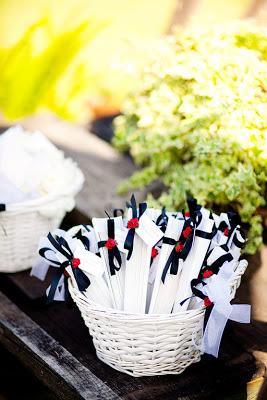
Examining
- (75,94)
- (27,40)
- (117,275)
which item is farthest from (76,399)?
(75,94)

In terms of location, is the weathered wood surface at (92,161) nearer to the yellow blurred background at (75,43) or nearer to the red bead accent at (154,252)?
the yellow blurred background at (75,43)

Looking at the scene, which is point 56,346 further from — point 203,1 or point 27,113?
point 203,1

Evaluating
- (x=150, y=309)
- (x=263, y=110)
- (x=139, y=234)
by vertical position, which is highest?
(x=263, y=110)

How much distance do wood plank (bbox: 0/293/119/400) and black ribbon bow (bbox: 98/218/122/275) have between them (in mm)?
Result: 315

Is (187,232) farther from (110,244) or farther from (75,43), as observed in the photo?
(75,43)

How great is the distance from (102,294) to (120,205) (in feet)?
3.00

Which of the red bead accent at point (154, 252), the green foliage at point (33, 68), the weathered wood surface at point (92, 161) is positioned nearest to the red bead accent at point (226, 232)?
the red bead accent at point (154, 252)

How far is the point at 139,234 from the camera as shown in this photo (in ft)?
5.58

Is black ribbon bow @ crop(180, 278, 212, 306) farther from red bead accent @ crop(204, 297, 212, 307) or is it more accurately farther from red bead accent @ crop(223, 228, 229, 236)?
red bead accent @ crop(223, 228, 229, 236)

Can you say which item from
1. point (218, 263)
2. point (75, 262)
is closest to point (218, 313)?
point (218, 263)

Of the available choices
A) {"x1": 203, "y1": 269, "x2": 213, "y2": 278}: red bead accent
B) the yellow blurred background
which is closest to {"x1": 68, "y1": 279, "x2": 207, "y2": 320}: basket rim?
{"x1": 203, "y1": 269, "x2": 213, "y2": 278}: red bead accent

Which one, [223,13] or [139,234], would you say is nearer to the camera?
[139,234]

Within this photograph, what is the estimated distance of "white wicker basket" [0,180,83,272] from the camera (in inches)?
84.0

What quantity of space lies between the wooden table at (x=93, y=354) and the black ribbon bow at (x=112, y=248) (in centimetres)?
26
